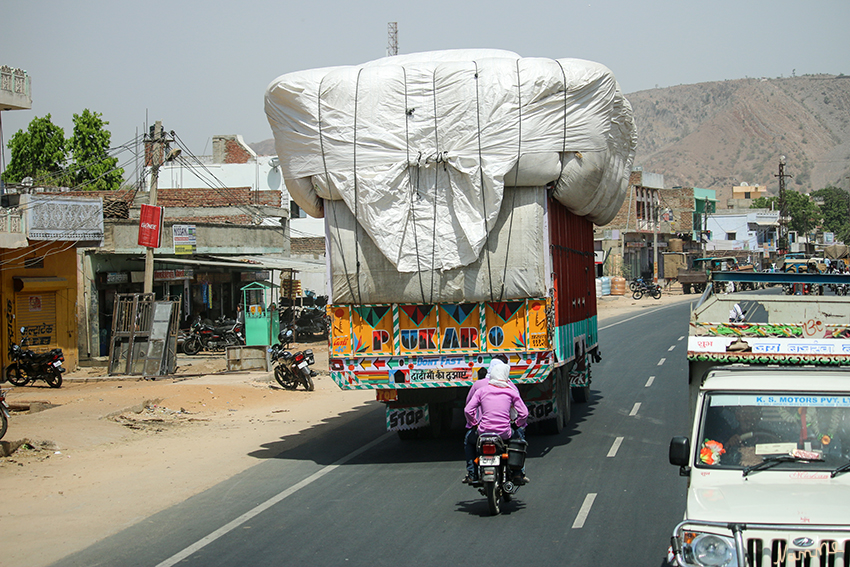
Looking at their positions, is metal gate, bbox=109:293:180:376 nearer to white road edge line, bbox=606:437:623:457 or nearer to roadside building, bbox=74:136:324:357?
roadside building, bbox=74:136:324:357

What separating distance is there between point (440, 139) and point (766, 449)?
5.92m

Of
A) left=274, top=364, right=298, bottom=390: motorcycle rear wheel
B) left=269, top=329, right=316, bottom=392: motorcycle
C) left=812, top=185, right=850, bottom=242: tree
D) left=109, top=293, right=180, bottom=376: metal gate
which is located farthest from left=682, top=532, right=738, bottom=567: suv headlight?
left=812, top=185, right=850, bottom=242: tree

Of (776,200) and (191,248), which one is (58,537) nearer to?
(191,248)

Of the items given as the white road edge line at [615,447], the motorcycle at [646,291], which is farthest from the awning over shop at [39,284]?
the motorcycle at [646,291]

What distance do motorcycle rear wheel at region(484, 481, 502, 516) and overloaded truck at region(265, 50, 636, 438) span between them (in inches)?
92.2

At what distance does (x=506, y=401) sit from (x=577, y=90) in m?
4.14

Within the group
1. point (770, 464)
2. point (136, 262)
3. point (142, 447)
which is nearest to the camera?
point (770, 464)

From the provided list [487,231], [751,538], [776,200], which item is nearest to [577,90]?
[487,231]

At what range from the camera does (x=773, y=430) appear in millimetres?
5895

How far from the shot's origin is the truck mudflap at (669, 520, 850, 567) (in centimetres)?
473

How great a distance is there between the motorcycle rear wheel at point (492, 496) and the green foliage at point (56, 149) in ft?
148

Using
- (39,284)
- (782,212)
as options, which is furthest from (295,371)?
(782,212)

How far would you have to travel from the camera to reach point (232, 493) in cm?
989

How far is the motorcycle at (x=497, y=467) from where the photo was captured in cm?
845
